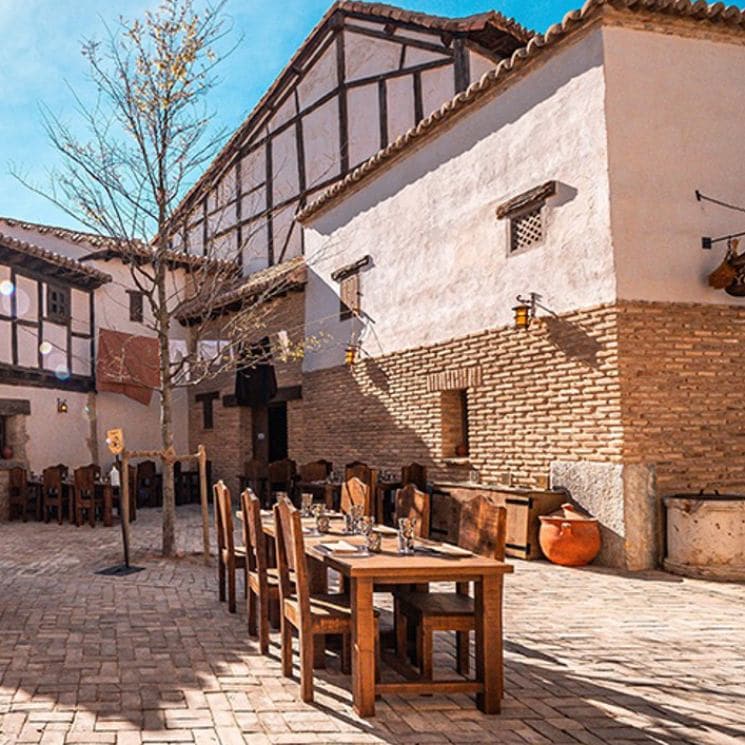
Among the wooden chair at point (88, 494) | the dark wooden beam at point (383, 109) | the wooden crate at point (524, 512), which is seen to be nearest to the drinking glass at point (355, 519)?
the wooden crate at point (524, 512)

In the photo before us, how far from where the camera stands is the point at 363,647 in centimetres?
365

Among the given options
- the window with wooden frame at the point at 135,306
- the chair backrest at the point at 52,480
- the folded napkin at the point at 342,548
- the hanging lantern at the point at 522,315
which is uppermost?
the window with wooden frame at the point at 135,306

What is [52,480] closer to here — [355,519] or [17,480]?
[17,480]

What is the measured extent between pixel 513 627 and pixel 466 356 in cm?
486

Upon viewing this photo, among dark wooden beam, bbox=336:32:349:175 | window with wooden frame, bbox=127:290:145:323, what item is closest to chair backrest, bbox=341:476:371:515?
dark wooden beam, bbox=336:32:349:175

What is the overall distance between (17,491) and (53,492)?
638 millimetres

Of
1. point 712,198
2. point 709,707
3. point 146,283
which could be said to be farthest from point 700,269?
point 146,283

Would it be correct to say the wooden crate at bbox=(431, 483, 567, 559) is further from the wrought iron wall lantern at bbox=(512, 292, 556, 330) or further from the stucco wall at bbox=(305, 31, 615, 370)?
the stucco wall at bbox=(305, 31, 615, 370)

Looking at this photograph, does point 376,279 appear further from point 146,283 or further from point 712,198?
point 146,283

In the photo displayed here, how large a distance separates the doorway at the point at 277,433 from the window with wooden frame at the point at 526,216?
301 inches

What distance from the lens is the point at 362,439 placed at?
12.1m

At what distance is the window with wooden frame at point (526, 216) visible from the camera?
27.9 ft

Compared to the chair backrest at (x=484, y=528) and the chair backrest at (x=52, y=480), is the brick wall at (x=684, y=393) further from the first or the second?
the chair backrest at (x=52, y=480)

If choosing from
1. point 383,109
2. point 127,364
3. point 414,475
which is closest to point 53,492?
point 127,364
